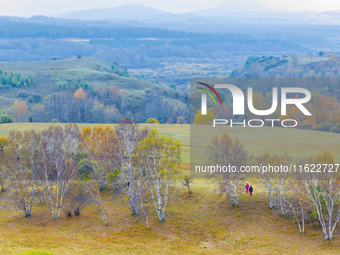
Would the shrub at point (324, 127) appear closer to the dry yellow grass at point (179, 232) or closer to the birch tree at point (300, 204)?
the dry yellow grass at point (179, 232)

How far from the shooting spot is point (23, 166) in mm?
45094

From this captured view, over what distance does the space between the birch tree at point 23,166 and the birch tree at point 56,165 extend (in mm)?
1247

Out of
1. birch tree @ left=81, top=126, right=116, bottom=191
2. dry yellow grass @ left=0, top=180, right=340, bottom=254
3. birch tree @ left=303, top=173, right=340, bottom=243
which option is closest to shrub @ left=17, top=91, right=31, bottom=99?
birch tree @ left=81, top=126, right=116, bottom=191

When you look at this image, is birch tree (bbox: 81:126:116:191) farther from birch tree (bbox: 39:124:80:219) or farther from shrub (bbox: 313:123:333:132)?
shrub (bbox: 313:123:333:132)

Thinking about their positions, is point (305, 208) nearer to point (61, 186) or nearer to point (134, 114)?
point (61, 186)

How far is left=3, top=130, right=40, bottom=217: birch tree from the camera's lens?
43562mm

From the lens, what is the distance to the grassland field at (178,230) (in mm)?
32875

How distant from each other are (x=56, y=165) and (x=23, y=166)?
18.6ft

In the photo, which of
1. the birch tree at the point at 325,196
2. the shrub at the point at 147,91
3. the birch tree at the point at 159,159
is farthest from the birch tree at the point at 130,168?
the shrub at the point at 147,91

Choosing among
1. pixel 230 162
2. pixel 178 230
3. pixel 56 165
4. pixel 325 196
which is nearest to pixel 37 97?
pixel 56 165

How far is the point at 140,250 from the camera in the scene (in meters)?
33.3

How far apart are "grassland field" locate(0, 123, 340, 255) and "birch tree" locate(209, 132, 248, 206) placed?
1541mm

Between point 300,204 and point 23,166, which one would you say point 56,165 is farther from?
point 300,204

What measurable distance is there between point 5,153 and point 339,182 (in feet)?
135
